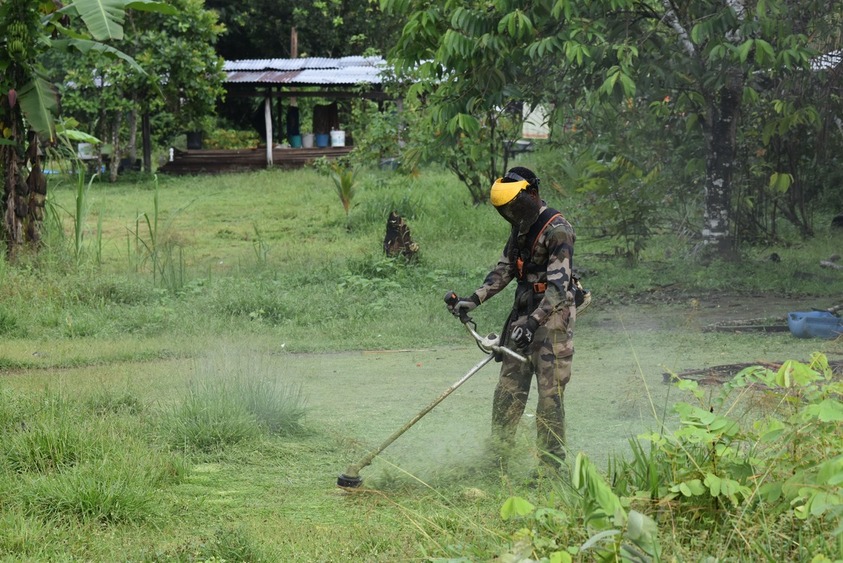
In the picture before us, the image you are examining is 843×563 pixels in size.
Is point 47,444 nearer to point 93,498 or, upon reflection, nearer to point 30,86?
point 93,498

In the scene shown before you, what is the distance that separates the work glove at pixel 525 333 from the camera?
5.16m

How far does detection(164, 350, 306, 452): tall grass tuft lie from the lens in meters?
6.07

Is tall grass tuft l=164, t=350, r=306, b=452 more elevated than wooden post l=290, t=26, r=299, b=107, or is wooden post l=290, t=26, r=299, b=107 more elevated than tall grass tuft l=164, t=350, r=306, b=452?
wooden post l=290, t=26, r=299, b=107

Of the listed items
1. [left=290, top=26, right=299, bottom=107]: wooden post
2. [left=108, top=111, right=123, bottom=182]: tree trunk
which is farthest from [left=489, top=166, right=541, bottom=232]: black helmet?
[left=290, top=26, right=299, bottom=107]: wooden post

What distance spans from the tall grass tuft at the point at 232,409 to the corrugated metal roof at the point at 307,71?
706 inches

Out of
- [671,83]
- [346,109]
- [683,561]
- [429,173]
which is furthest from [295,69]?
[683,561]

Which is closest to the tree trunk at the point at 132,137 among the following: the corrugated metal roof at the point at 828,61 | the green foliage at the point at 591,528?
the corrugated metal roof at the point at 828,61

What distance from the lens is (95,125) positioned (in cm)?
2434

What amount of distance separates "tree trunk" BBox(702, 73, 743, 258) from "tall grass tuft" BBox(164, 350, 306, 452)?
644 cm

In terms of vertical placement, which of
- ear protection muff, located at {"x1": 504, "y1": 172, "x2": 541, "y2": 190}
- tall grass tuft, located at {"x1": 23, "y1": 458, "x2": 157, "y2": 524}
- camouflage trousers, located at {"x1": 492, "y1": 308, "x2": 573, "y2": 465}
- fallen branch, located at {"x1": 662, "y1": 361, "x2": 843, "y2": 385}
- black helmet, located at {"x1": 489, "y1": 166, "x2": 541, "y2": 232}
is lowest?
fallen branch, located at {"x1": 662, "y1": 361, "x2": 843, "y2": 385}

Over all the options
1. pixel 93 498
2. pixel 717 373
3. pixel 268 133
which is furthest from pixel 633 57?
pixel 268 133

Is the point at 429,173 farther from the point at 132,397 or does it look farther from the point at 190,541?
the point at 190,541

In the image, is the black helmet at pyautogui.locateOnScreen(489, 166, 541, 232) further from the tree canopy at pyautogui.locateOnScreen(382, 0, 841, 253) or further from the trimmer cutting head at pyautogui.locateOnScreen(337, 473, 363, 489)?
the tree canopy at pyautogui.locateOnScreen(382, 0, 841, 253)

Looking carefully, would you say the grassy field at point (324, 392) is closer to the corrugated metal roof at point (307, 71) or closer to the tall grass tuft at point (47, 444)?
the tall grass tuft at point (47, 444)
